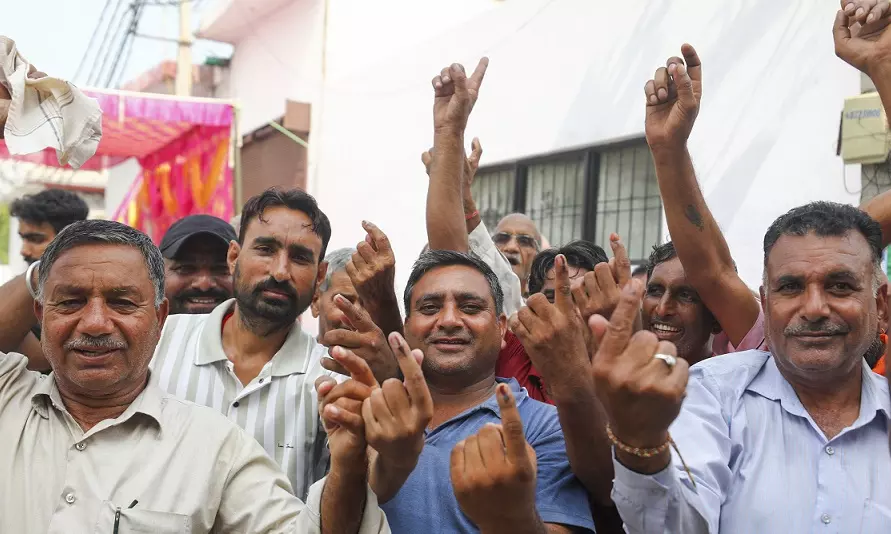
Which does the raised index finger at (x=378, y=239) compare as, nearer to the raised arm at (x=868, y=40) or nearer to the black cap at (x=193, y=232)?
the black cap at (x=193, y=232)

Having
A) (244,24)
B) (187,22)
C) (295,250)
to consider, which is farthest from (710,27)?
(187,22)

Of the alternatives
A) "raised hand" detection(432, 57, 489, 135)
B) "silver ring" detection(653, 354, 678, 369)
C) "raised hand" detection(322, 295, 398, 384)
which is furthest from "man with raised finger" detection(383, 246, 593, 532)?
"raised hand" detection(432, 57, 489, 135)

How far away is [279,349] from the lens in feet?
9.88

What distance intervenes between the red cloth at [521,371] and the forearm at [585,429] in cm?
84

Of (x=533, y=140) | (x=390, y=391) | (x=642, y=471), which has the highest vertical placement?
(x=533, y=140)

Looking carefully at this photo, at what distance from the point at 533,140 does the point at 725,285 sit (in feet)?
15.2

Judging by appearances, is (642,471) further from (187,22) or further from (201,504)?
(187,22)

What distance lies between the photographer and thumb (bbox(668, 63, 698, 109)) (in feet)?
9.21

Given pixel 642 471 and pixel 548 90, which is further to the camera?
pixel 548 90

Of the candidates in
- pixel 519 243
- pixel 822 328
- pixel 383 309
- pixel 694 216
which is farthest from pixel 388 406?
pixel 519 243

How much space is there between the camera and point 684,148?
2.85 meters

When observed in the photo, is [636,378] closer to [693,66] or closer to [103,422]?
[103,422]

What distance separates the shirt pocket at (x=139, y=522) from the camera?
2086 millimetres

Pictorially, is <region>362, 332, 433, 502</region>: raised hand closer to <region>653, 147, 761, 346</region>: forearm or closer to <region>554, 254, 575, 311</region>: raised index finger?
<region>554, 254, 575, 311</region>: raised index finger
